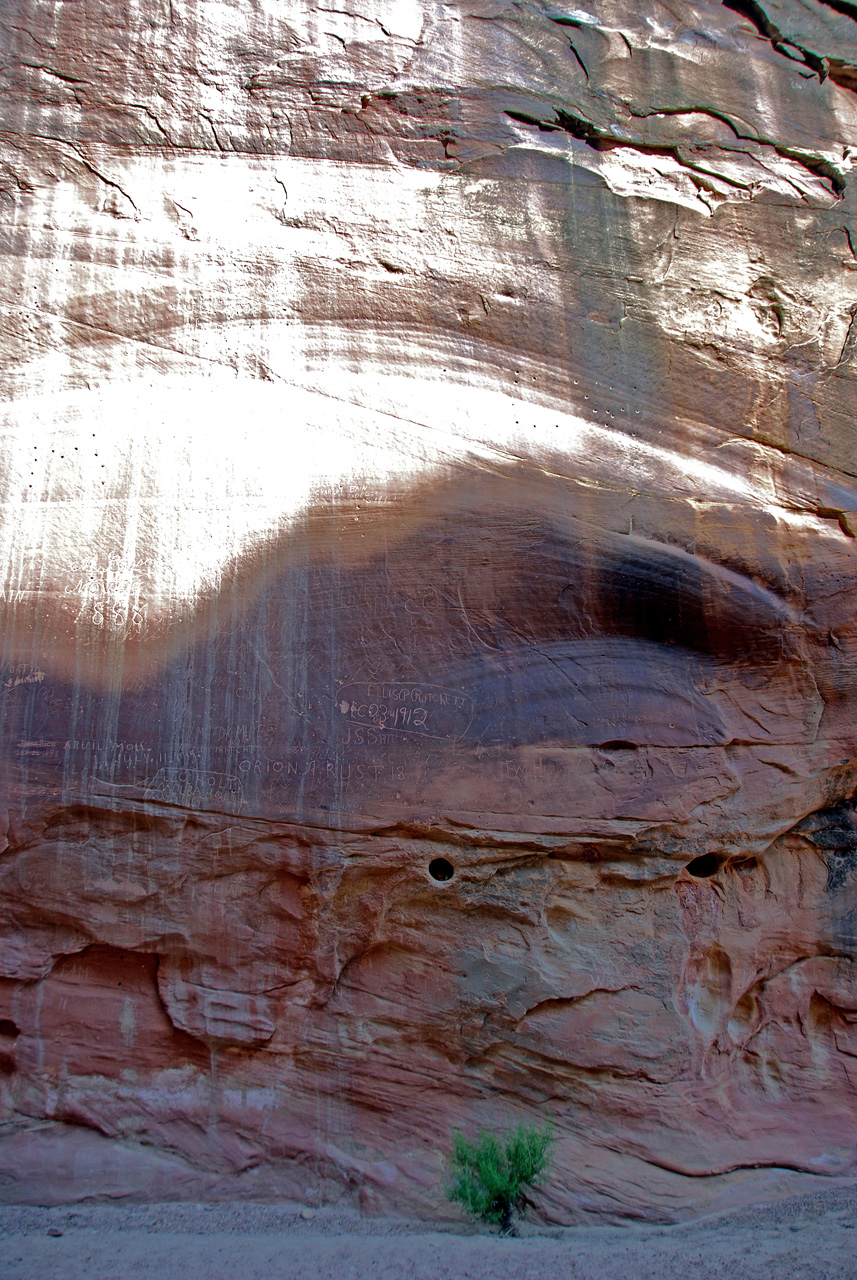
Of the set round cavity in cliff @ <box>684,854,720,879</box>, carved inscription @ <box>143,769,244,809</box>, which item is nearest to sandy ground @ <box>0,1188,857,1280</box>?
round cavity in cliff @ <box>684,854,720,879</box>

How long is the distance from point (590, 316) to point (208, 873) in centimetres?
411

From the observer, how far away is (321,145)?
17.3ft

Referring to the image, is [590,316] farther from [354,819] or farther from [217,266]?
[354,819]

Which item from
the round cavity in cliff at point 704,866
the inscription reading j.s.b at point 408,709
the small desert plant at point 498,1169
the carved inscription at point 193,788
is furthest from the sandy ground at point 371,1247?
the inscription reading j.s.b at point 408,709

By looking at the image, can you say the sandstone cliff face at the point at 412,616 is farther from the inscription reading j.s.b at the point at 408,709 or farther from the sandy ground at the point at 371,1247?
the sandy ground at the point at 371,1247

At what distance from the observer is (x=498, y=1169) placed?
4062 millimetres

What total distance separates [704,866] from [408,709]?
198 centimetres

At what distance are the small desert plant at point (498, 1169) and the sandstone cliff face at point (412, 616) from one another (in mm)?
119

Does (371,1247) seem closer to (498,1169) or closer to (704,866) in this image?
(498,1169)

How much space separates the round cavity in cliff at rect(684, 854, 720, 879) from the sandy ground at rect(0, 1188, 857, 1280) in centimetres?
170

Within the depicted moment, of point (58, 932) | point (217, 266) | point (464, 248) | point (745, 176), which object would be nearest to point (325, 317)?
point (217, 266)

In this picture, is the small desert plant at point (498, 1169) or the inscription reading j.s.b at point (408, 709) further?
the inscription reading j.s.b at point (408, 709)

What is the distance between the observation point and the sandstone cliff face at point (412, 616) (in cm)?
418

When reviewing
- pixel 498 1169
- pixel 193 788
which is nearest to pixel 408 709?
pixel 193 788
